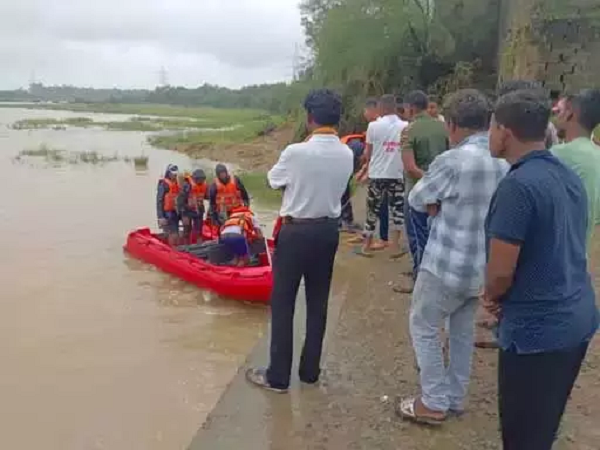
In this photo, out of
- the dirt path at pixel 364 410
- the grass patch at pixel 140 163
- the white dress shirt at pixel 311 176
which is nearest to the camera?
the dirt path at pixel 364 410

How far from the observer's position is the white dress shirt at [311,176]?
411cm

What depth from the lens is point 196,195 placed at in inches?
404

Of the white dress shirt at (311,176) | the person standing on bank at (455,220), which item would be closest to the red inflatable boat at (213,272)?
the white dress shirt at (311,176)

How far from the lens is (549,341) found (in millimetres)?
2537

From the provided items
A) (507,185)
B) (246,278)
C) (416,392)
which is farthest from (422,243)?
(507,185)

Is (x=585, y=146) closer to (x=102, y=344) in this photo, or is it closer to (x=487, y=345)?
(x=487, y=345)

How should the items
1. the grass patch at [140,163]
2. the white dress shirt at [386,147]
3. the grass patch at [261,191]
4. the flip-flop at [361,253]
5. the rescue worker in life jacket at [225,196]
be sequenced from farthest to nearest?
the grass patch at [140,163] < the grass patch at [261,191] < the rescue worker in life jacket at [225,196] < the flip-flop at [361,253] < the white dress shirt at [386,147]

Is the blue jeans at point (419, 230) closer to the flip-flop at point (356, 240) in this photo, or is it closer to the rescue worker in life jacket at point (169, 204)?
the flip-flop at point (356, 240)

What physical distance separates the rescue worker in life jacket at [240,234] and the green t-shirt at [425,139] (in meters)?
2.86

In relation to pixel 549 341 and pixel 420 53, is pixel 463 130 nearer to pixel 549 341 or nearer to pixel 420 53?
pixel 549 341

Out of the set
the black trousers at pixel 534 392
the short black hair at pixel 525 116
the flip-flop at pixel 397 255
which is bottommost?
the flip-flop at pixel 397 255

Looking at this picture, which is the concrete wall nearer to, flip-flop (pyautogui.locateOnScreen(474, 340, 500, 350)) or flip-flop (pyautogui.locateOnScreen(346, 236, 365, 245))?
flip-flop (pyautogui.locateOnScreen(346, 236, 365, 245))

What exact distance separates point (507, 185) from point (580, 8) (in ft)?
41.5

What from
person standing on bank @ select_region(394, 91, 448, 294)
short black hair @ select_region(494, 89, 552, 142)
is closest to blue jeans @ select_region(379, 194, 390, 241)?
person standing on bank @ select_region(394, 91, 448, 294)
